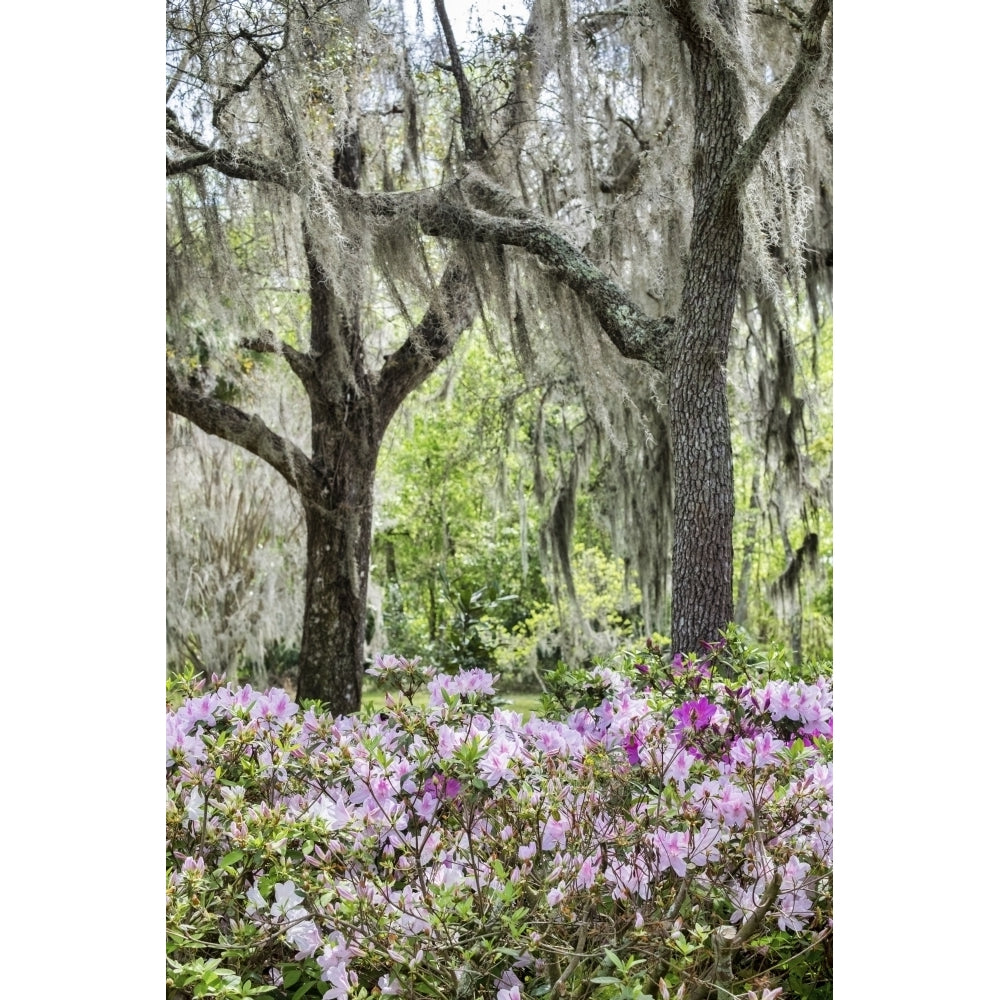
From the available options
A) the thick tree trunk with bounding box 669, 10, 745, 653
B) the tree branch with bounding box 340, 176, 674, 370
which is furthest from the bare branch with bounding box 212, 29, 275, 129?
the thick tree trunk with bounding box 669, 10, 745, 653

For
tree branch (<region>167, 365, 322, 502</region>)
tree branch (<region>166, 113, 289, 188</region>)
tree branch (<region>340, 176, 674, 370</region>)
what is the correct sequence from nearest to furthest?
1. tree branch (<region>166, 113, 289, 188</region>)
2. tree branch (<region>340, 176, 674, 370</region>)
3. tree branch (<region>167, 365, 322, 502</region>)

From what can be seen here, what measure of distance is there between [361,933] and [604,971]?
242 millimetres

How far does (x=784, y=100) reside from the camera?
60.7 inches

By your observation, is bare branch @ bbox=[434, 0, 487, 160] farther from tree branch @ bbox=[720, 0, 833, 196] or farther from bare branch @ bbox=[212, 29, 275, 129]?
tree branch @ bbox=[720, 0, 833, 196]

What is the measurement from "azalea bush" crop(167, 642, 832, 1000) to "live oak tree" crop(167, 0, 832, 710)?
59cm

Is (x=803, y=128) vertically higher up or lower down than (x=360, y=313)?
higher up

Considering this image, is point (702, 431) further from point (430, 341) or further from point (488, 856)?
point (488, 856)

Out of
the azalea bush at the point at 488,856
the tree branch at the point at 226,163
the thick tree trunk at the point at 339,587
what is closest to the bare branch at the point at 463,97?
the tree branch at the point at 226,163

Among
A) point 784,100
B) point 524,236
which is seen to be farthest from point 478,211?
point 784,100

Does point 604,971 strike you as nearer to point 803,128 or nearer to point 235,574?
point 803,128

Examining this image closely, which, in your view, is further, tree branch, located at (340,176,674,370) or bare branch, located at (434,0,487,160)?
tree branch, located at (340,176,674,370)

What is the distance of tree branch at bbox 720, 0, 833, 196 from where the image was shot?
4.77 feet

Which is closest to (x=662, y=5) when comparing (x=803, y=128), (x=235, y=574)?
(x=803, y=128)
